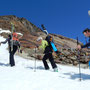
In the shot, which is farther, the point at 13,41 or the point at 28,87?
the point at 13,41

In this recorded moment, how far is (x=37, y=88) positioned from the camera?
3930 mm

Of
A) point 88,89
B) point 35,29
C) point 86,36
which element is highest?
point 35,29

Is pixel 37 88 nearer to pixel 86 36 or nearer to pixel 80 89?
pixel 80 89

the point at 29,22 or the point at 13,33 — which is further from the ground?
the point at 29,22

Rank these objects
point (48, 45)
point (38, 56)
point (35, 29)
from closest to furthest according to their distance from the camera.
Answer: point (48, 45) → point (38, 56) → point (35, 29)

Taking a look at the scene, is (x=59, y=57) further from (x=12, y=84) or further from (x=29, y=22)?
(x=29, y=22)

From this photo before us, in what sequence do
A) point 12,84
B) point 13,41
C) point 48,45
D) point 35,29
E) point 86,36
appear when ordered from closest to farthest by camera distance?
1. point 12,84
2. point 86,36
3. point 48,45
4. point 13,41
5. point 35,29

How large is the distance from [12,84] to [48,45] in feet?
11.7

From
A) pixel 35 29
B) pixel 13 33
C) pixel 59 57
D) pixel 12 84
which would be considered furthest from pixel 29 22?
pixel 12 84

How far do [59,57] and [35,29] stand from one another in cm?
5750

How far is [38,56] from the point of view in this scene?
525 inches

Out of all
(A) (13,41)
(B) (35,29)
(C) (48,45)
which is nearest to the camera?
(C) (48,45)

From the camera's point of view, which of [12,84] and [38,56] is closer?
[12,84]

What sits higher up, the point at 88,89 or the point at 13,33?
the point at 13,33
